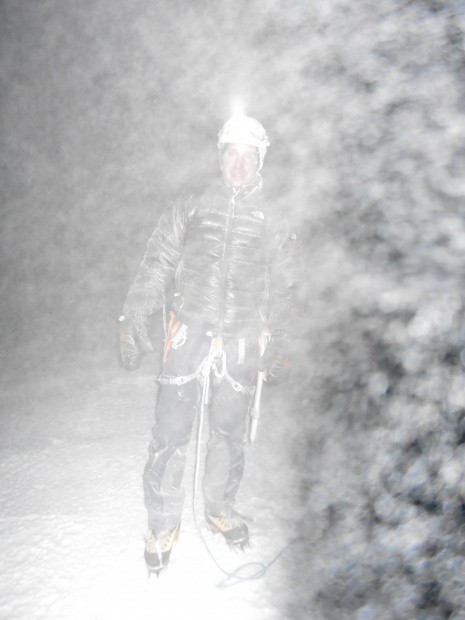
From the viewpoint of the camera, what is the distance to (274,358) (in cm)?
301

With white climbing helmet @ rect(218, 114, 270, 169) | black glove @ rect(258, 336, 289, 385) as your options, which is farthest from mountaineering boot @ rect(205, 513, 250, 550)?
white climbing helmet @ rect(218, 114, 270, 169)

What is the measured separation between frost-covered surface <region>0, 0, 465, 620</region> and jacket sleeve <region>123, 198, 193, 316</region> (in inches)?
70.6

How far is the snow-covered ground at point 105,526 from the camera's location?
2.60 metres

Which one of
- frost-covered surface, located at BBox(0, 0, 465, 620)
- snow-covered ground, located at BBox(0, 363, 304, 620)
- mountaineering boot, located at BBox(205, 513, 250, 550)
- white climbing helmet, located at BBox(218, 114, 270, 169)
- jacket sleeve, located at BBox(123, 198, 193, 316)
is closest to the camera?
snow-covered ground, located at BBox(0, 363, 304, 620)

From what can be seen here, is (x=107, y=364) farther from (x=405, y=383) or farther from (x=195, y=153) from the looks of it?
(x=405, y=383)

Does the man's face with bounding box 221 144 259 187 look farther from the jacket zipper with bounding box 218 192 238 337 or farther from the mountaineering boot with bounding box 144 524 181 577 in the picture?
the mountaineering boot with bounding box 144 524 181 577

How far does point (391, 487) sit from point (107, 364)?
14.1ft

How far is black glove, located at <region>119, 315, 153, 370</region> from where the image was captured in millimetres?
2943

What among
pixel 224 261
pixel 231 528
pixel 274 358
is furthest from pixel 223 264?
pixel 231 528

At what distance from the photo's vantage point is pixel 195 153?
672cm

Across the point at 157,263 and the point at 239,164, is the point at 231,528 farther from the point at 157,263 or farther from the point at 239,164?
the point at 239,164

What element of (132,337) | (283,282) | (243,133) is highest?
(243,133)

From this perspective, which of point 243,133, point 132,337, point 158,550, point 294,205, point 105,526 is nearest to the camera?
point 243,133

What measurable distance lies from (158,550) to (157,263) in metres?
1.98
